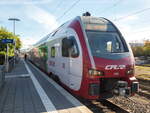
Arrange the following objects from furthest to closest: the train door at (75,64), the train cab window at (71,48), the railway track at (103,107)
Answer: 1. the train cab window at (71,48)
2. the train door at (75,64)
3. the railway track at (103,107)

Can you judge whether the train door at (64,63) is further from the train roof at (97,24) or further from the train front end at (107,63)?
the train front end at (107,63)

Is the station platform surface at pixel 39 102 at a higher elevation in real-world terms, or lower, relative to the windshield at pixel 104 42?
lower

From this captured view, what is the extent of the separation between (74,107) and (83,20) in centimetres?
321

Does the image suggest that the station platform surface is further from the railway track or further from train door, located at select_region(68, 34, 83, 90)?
the railway track

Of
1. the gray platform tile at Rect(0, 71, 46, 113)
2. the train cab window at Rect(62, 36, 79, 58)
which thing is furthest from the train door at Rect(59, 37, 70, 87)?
the gray platform tile at Rect(0, 71, 46, 113)

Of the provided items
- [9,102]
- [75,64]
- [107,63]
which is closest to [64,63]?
[75,64]

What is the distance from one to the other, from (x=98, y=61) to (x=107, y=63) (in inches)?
12.1

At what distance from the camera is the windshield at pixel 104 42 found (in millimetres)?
6688

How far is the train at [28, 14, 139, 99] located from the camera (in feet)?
20.5

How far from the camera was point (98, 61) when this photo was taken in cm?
627

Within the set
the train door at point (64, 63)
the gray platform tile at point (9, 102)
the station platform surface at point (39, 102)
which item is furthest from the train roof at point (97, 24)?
the gray platform tile at point (9, 102)

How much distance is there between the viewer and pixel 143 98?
8.47 metres

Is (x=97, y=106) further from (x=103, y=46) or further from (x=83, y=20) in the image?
(x=83, y=20)

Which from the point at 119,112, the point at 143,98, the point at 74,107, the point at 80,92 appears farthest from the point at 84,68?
the point at 143,98
